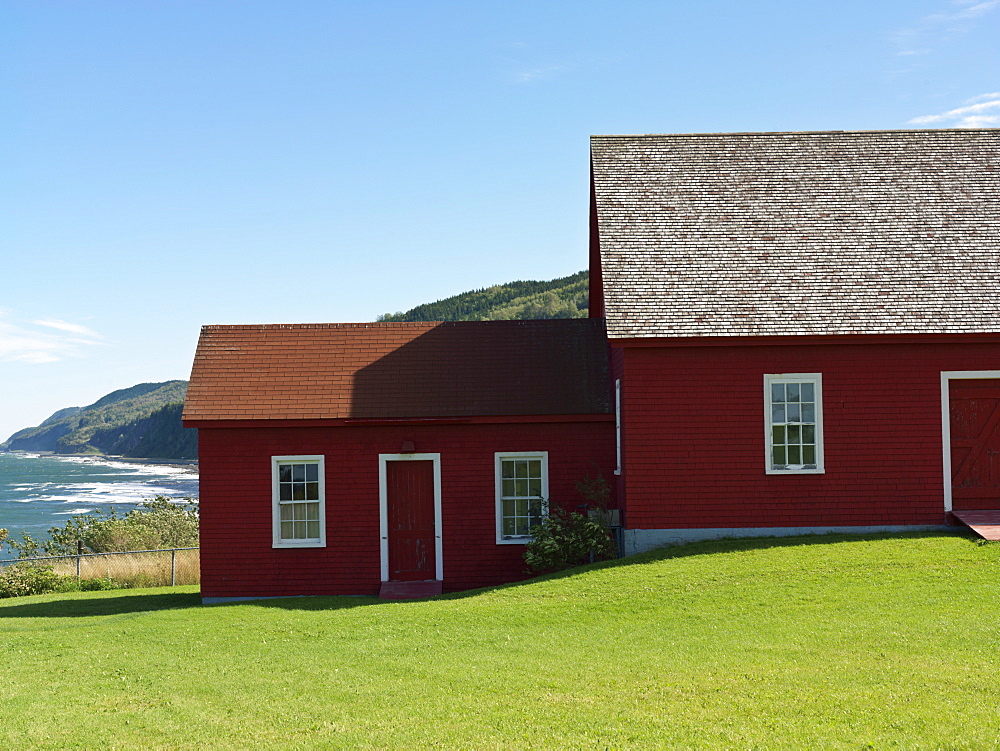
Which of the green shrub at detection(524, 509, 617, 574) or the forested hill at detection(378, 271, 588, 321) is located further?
the forested hill at detection(378, 271, 588, 321)

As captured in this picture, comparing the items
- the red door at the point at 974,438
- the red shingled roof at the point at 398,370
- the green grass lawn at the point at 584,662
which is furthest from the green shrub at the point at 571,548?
the red door at the point at 974,438

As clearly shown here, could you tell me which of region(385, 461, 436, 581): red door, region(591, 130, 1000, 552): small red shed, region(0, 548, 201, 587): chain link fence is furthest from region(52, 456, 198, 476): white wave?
region(591, 130, 1000, 552): small red shed

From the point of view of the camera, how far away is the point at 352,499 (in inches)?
695

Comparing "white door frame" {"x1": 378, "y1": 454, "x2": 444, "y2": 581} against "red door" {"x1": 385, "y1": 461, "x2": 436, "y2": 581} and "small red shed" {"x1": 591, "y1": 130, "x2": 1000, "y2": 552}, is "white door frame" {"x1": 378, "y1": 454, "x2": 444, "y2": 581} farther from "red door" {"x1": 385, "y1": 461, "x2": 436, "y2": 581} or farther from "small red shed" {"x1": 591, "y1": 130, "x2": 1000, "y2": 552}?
"small red shed" {"x1": 591, "y1": 130, "x2": 1000, "y2": 552}

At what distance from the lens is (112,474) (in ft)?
476

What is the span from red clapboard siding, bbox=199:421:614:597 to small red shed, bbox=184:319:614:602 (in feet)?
0.06

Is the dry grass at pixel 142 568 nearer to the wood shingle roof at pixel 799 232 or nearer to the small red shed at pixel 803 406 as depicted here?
the small red shed at pixel 803 406

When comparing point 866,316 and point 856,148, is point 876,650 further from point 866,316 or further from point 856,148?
point 856,148

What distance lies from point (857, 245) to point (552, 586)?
29.3ft

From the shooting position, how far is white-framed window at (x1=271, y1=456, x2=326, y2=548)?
1766 centimetres

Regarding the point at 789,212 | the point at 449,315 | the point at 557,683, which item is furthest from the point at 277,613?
the point at 449,315

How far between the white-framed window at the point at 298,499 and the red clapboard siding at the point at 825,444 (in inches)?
227

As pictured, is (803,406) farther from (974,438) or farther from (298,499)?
(298,499)

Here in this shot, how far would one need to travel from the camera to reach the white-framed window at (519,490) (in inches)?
698
